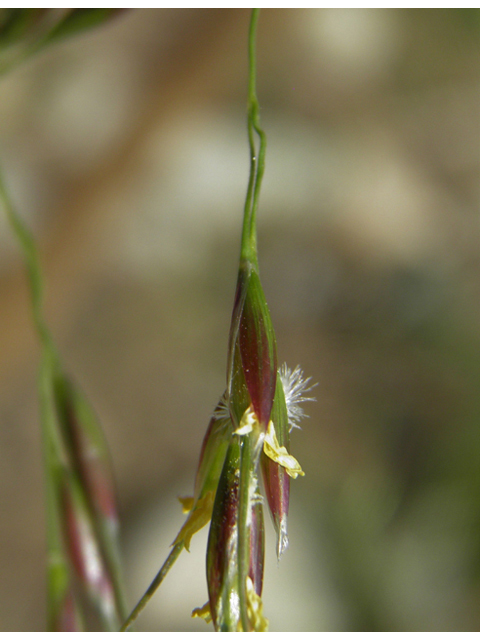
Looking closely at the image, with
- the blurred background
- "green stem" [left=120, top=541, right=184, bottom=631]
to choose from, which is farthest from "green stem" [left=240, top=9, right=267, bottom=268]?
the blurred background

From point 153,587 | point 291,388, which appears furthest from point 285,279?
point 153,587

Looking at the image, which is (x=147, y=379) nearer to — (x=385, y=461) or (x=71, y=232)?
(x=71, y=232)

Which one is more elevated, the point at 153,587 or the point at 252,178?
the point at 252,178

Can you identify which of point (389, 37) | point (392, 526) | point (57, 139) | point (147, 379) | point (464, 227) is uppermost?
point (389, 37)

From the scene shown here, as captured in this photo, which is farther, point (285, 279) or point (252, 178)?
point (285, 279)

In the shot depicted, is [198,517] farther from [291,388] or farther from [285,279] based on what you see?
[285,279]

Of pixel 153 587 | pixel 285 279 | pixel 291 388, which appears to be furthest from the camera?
→ pixel 285 279

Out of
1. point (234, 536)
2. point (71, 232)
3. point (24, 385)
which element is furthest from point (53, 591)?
point (71, 232)

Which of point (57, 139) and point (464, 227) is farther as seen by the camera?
point (464, 227)
